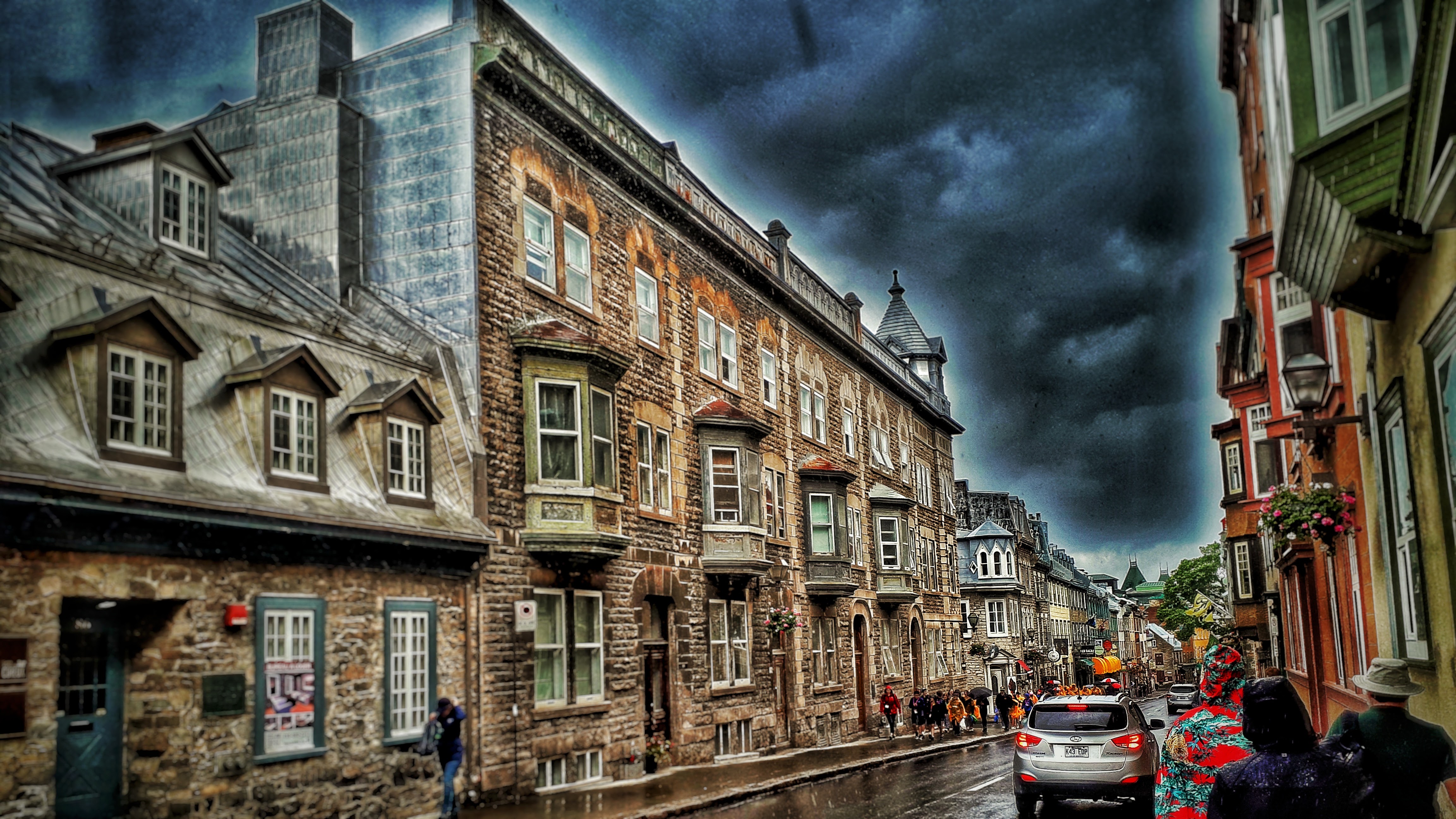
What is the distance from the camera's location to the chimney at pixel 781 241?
3353 centimetres

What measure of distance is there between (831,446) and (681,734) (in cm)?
1432

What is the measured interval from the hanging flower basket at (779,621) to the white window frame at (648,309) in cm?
811

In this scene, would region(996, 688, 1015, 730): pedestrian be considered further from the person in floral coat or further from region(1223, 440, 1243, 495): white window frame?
the person in floral coat

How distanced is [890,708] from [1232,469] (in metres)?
16.1

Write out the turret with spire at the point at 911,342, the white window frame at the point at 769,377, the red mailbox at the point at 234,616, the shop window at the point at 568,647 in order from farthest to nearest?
the turret with spire at the point at 911,342 → the white window frame at the point at 769,377 → the shop window at the point at 568,647 → the red mailbox at the point at 234,616

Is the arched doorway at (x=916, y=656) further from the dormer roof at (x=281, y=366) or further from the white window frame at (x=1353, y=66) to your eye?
the white window frame at (x=1353, y=66)

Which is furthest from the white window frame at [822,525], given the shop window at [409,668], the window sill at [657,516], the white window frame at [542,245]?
the shop window at [409,668]

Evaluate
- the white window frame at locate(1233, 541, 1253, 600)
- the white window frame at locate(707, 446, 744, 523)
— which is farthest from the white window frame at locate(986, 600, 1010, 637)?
the white window frame at locate(707, 446, 744, 523)

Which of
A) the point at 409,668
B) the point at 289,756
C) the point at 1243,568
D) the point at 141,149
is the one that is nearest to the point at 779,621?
the point at 409,668

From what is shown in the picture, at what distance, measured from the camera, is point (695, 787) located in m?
19.5

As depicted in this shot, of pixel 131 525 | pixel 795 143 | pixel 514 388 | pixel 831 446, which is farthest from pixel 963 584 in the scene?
pixel 131 525

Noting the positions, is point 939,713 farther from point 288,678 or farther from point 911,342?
point 288,678

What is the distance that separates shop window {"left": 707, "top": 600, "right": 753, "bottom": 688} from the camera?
26047 mm

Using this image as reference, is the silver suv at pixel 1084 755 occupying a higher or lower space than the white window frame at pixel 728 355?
lower
